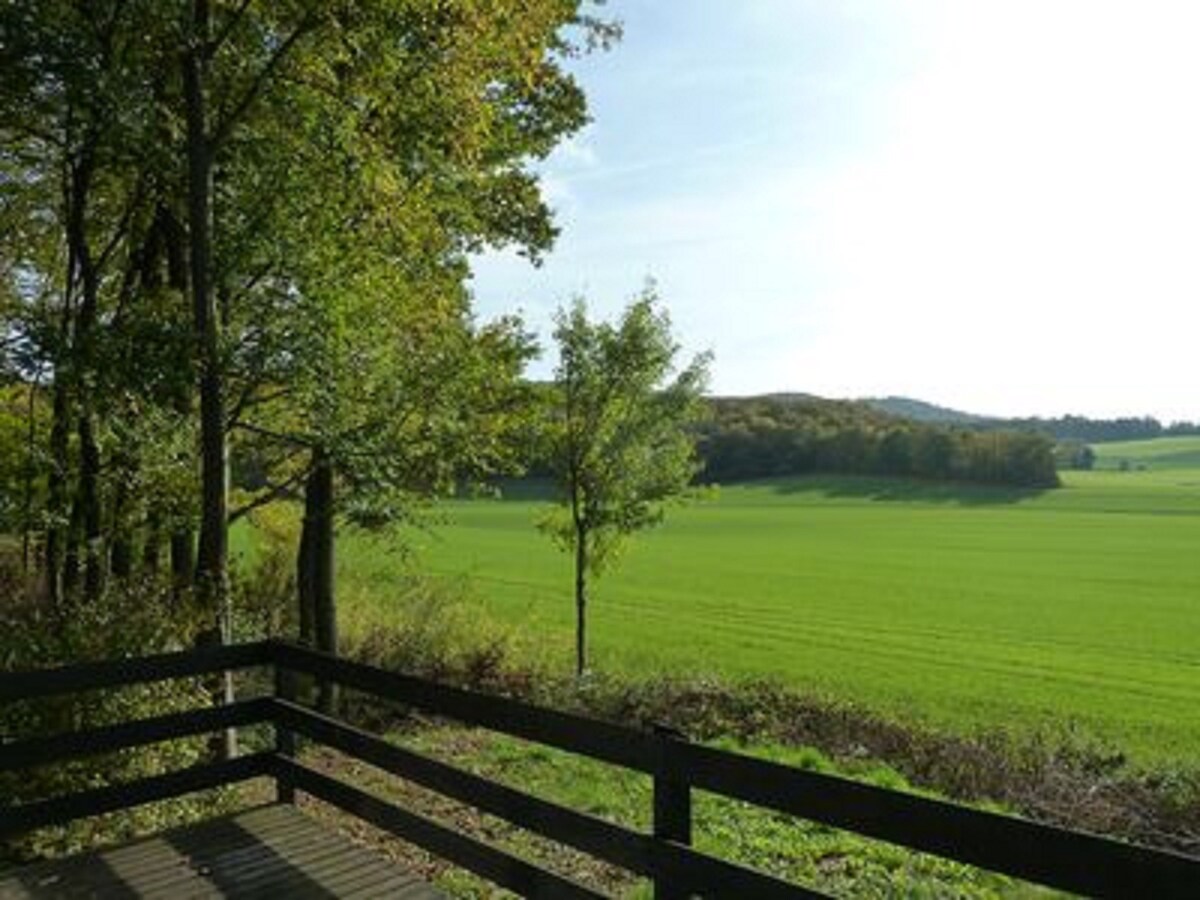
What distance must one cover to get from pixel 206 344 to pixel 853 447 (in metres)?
122

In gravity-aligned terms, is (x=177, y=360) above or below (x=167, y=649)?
above

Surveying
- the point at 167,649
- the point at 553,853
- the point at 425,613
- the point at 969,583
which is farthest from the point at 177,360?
the point at 969,583

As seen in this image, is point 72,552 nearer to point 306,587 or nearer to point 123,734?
point 306,587

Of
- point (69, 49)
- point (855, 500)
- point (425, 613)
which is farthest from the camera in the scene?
point (855, 500)

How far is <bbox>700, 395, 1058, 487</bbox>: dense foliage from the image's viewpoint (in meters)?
118

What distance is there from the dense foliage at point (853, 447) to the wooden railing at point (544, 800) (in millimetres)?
108133

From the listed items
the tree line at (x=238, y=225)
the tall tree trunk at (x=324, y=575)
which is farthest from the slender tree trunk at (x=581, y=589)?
the tree line at (x=238, y=225)

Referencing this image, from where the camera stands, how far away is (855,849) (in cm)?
1040

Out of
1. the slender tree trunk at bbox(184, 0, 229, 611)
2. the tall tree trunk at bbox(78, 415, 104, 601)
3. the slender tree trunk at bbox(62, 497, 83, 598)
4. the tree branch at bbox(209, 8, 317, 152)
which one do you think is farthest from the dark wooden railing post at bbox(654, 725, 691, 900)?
the slender tree trunk at bbox(62, 497, 83, 598)

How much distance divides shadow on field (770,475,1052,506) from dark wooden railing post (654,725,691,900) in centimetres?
10712

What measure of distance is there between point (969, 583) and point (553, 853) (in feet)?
146

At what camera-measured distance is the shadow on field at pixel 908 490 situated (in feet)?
365

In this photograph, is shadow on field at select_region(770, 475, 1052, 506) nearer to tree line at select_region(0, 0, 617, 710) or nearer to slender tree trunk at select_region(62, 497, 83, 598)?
slender tree trunk at select_region(62, 497, 83, 598)

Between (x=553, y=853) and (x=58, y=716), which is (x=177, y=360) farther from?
(x=553, y=853)
